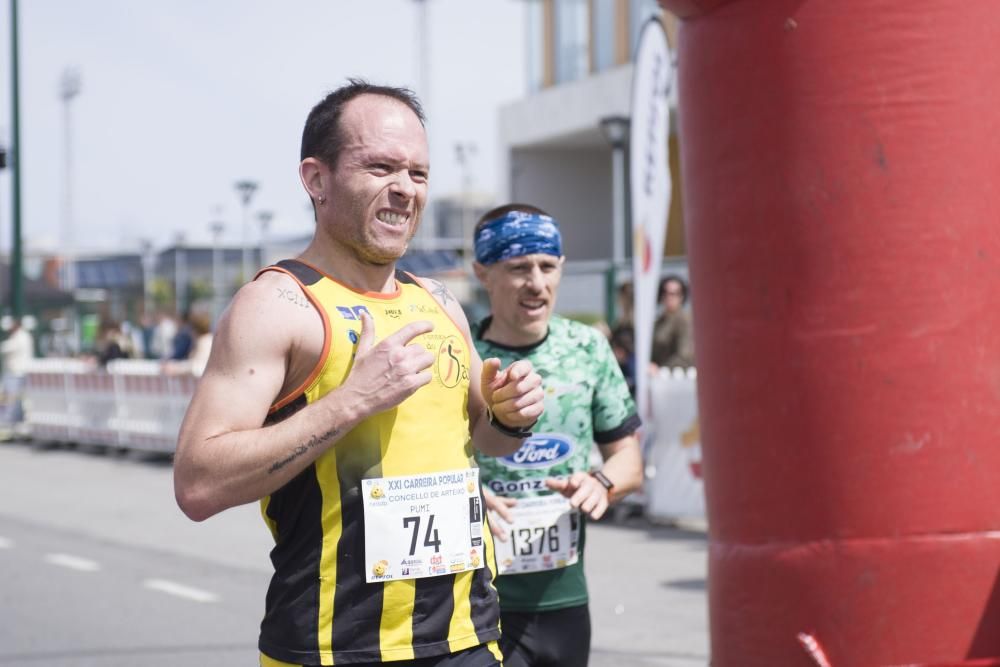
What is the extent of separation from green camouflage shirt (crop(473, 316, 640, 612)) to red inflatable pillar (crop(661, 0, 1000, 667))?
0.65 m

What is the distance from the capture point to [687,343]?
1130 centimetres

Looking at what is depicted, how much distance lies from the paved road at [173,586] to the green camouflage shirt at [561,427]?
2.78 metres

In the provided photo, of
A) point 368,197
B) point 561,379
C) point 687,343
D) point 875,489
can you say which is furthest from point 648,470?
point 368,197

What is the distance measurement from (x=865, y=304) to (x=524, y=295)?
3.77ft

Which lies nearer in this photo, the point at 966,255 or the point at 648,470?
the point at 966,255

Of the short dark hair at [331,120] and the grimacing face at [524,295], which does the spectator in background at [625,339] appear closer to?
the grimacing face at [524,295]

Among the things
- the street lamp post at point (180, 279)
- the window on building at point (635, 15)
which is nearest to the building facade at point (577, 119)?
the window on building at point (635, 15)

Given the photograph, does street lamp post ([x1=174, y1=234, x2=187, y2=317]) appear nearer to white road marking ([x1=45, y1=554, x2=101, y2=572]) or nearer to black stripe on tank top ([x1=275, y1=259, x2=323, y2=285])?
white road marking ([x1=45, y1=554, x2=101, y2=572])

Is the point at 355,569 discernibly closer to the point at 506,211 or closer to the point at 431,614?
the point at 431,614

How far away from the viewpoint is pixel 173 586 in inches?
350

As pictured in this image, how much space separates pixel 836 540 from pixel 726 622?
0.49m

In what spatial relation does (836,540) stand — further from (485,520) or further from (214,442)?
(214,442)

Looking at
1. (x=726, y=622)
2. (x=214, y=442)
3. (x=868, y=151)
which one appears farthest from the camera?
(x=726, y=622)

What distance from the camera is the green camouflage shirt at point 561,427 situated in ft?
13.2
